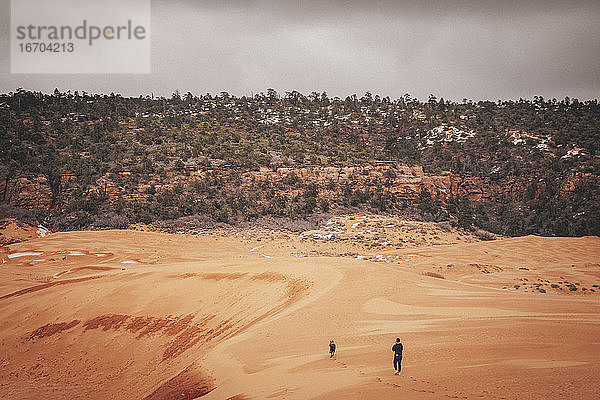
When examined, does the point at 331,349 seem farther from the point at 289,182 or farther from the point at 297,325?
the point at 289,182

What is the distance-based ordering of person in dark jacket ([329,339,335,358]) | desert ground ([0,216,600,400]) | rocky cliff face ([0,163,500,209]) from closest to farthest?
desert ground ([0,216,600,400])
person in dark jacket ([329,339,335,358])
rocky cliff face ([0,163,500,209])

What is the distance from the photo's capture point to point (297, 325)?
38.1ft

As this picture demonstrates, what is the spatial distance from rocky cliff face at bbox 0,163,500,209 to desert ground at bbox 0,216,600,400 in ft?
48.5

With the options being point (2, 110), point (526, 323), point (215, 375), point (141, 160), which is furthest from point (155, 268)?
point (2, 110)

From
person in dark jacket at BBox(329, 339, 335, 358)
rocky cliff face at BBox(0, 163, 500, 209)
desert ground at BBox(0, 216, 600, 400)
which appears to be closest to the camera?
desert ground at BBox(0, 216, 600, 400)

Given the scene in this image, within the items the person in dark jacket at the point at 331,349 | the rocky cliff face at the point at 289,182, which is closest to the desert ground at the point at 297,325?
the person in dark jacket at the point at 331,349

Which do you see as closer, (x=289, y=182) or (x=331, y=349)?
(x=331, y=349)

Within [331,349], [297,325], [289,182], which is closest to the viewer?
[331,349]

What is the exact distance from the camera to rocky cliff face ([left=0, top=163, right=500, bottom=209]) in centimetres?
3978

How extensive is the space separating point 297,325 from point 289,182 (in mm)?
34522

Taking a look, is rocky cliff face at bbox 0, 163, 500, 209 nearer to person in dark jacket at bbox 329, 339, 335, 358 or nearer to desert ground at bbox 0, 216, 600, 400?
desert ground at bbox 0, 216, 600, 400

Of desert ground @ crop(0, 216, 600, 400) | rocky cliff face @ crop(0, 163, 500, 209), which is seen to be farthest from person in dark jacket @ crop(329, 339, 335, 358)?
rocky cliff face @ crop(0, 163, 500, 209)

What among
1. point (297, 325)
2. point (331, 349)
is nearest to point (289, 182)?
point (297, 325)

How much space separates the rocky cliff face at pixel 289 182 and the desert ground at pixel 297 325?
48.5ft
